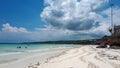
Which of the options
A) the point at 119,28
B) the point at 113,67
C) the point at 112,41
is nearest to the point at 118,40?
the point at 112,41

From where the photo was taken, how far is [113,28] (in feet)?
220

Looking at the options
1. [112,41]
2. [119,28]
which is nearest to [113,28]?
[119,28]

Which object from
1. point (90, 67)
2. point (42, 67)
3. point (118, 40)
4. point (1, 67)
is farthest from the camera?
point (118, 40)

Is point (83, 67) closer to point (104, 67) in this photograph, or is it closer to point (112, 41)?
point (104, 67)

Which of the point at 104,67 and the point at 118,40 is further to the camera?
the point at 118,40

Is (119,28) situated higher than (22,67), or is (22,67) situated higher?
(119,28)

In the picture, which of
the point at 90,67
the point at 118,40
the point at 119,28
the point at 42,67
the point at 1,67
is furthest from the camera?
the point at 119,28

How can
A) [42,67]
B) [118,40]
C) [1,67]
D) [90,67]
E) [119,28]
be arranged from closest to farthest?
[90,67], [42,67], [1,67], [118,40], [119,28]

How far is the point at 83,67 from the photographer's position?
11430 millimetres

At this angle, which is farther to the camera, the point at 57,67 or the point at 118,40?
the point at 118,40

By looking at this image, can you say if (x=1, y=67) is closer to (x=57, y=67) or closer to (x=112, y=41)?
(x=57, y=67)

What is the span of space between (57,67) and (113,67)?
3202 mm

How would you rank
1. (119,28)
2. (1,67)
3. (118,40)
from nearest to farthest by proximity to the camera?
(1,67) < (118,40) < (119,28)

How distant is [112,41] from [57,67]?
116ft
